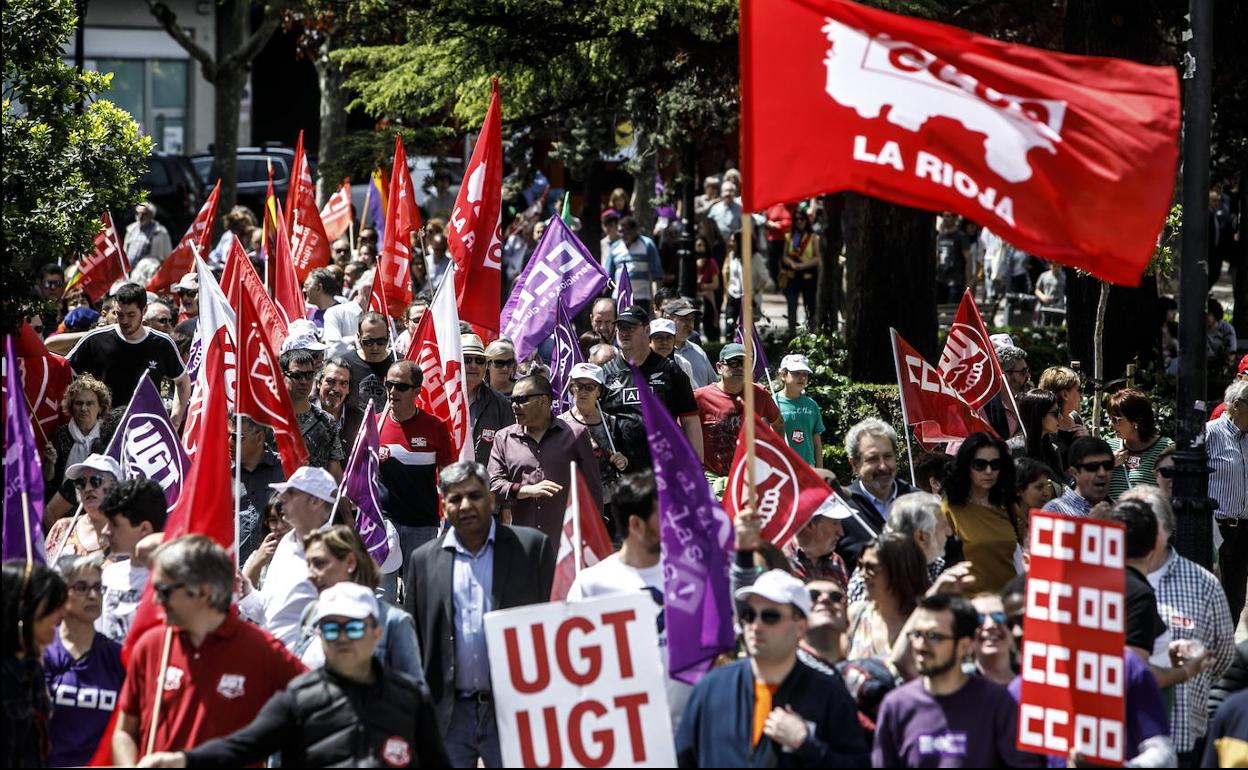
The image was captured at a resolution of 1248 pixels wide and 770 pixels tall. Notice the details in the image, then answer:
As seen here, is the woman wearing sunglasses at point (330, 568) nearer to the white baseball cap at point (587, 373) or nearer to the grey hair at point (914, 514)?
the grey hair at point (914, 514)

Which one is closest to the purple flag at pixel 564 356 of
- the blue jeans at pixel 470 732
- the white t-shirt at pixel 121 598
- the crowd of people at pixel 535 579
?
the crowd of people at pixel 535 579

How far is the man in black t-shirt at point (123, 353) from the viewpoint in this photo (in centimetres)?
1235

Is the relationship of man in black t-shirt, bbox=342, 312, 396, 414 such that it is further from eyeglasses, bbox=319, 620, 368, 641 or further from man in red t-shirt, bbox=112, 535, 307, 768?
eyeglasses, bbox=319, 620, 368, 641

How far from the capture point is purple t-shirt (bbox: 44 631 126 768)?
6.84 meters

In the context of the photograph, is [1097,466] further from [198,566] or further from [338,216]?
[338,216]

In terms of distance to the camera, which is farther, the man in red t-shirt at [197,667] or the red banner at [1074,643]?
the man in red t-shirt at [197,667]

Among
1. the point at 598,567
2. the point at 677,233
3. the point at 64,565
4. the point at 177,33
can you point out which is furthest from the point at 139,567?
the point at 177,33

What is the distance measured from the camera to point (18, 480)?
25.1 ft

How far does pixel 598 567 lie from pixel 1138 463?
4497mm

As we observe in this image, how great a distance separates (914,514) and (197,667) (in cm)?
303

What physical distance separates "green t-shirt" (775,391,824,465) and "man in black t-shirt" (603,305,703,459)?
2.70 ft

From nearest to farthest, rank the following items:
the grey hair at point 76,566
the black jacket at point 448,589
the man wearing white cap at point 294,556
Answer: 1. the grey hair at point 76,566
2. the black jacket at point 448,589
3. the man wearing white cap at point 294,556

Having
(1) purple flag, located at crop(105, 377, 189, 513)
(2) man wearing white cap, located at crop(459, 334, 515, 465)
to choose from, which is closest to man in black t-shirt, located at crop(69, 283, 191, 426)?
(2) man wearing white cap, located at crop(459, 334, 515, 465)

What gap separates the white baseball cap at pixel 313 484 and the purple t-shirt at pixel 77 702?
157cm
